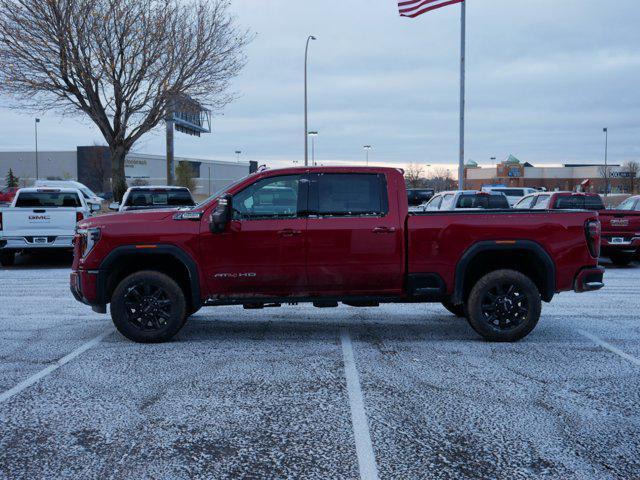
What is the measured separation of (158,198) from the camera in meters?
17.1

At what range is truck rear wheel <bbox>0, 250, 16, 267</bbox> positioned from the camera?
16250mm

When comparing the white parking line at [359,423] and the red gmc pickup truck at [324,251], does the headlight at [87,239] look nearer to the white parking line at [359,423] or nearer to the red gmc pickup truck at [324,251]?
the red gmc pickup truck at [324,251]

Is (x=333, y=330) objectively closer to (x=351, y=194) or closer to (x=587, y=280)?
(x=351, y=194)

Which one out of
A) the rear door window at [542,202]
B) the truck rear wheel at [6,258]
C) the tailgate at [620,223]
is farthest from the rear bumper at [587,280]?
the truck rear wheel at [6,258]

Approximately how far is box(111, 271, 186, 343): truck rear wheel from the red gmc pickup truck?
0.01 m

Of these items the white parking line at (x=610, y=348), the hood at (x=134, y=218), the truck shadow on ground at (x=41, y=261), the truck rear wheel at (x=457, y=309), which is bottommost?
the truck shadow on ground at (x=41, y=261)

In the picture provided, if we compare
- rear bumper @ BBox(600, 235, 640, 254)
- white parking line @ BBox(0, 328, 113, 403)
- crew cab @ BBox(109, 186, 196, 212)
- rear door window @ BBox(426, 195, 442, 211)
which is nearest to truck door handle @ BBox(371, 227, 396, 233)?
white parking line @ BBox(0, 328, 113, 403)

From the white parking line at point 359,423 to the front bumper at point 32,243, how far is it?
10.3 m

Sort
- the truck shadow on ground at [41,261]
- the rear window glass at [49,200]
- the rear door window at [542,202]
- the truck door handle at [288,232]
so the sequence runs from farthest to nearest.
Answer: the rear door window at [542,202] < the rear window glass at [49,200] < the truck shadow on ground at [41,261] < the truck door handle at [288,232]

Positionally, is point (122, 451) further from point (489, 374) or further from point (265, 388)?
point (489, 374)

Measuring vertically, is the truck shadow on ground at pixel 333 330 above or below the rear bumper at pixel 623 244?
below

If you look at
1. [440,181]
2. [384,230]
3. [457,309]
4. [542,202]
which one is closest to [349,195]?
[384,230]

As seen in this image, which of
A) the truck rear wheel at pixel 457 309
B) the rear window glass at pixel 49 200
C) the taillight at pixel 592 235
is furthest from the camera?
the rear window glass at pixel 49 200

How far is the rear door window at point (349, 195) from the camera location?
7660mm
